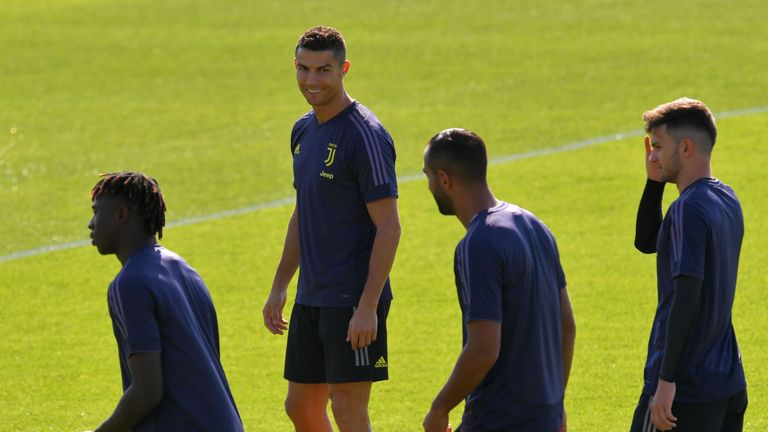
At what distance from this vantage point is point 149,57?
70.9 ft

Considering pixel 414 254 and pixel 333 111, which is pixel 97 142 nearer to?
pixel 414 254

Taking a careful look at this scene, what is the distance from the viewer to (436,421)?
17.3 ft

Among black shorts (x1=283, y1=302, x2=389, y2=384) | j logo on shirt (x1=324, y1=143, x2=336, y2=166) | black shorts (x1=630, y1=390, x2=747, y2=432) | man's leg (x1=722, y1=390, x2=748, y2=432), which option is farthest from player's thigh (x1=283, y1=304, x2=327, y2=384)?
man's leg (x1=722, y1=390, x2=748, y2=432)

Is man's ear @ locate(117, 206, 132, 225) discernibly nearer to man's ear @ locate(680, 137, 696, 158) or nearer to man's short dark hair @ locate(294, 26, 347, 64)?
man's short dark hair @ locate(294, 26, 347, 64)

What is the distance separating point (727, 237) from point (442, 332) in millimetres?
4769

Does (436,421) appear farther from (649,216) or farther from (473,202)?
(649,216)

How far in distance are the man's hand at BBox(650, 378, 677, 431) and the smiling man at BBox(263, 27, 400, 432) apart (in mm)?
1491

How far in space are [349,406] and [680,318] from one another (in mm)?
1875

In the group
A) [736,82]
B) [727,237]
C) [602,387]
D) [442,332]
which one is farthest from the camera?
[736,82]

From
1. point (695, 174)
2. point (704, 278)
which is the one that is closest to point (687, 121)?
point (695, 174)

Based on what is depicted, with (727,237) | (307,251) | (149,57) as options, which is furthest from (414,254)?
(149,57)

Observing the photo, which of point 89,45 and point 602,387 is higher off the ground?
point 89,45

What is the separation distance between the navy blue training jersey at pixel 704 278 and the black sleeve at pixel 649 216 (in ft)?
1.94

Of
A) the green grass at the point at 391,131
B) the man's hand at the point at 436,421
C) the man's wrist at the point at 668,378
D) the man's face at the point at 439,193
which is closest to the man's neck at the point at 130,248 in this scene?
the man's face at the point at 439,193
